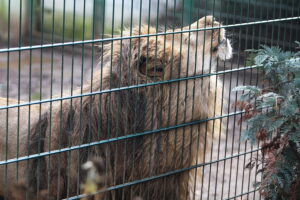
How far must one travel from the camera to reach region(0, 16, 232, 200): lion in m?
3.63

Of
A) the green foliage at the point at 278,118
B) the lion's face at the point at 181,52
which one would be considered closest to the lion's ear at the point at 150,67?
the lion's face at the point at 181,52

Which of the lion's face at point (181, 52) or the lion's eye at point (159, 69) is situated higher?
the lion's face at point (181, 52)

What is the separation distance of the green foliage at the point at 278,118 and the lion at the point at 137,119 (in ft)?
0.91

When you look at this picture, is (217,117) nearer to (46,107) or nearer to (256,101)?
(256,101)

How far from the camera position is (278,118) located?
12.2 ft

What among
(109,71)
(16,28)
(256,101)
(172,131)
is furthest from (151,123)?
(16,28)

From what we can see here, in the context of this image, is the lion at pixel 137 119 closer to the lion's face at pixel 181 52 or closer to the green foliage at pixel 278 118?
the lion's face at pixel 181 52

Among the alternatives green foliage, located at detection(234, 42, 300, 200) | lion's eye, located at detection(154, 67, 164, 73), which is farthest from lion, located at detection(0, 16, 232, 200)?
green foliage, located at detection(234, 42, 300, 200)

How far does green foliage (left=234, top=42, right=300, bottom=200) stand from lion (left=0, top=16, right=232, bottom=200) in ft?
0.91

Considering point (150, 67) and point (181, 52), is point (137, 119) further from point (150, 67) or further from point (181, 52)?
point (181, 52)

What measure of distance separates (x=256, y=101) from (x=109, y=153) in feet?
3.27

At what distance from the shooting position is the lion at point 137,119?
3631 millimetres

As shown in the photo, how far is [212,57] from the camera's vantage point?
150 inches

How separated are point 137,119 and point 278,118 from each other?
2.86ft
